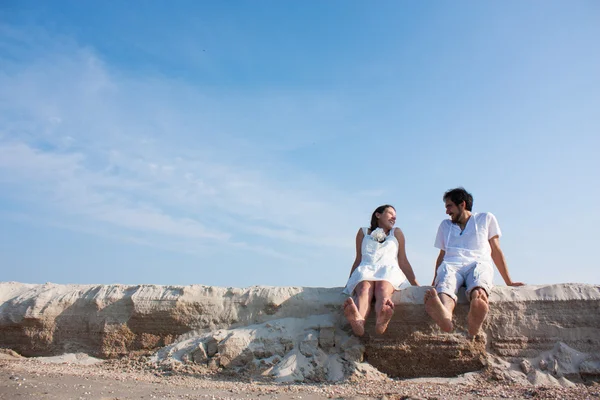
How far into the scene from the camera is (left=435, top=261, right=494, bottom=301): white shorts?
452cm

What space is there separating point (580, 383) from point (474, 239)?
Result: 147cm

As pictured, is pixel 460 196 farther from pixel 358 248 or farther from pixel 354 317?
pixel 354 317

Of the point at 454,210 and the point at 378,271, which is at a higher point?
the point at 454,210

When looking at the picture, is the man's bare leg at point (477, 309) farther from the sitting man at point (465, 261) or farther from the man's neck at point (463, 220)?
the man's neck at point (463, 220)

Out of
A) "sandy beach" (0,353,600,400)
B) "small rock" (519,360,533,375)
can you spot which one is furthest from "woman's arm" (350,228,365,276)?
"small rock" (519,360,533,375)

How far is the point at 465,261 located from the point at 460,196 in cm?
69

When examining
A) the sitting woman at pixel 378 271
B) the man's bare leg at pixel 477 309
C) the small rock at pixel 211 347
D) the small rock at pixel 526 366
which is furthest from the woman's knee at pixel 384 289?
the small rock at pixel 211 347

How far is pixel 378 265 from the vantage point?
498 cm

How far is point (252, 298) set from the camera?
5512mm

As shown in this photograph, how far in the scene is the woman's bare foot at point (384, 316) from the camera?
14.8ft

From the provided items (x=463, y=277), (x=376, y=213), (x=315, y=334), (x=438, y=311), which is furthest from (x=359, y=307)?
(x=376, y=213)

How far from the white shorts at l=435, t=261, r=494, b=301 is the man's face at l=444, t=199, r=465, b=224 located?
0.53 meters

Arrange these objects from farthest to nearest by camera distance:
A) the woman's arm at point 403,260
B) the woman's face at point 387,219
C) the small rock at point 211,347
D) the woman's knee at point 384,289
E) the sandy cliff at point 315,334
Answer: the woman's face at point 387,219, the woman's arm at point 403,260, the small rock at point 211,347, the woman's knee at point 384,289, the sandy cliff at point 315,334

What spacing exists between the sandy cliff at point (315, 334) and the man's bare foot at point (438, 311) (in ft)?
1.36
